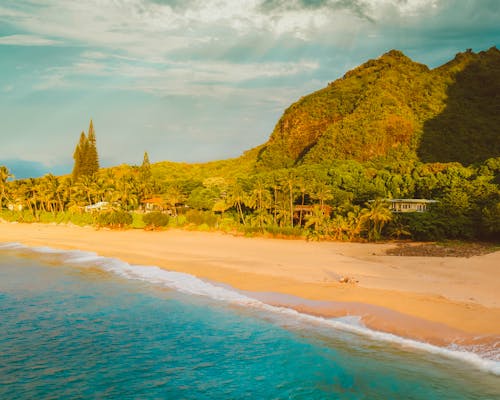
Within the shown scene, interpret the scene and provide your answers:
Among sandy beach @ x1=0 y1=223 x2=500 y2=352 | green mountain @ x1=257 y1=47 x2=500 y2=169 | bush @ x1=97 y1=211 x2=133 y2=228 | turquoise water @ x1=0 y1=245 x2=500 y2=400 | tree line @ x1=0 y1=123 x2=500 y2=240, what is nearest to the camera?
turquoise water @ x1=0 y1=245 x2=500 y2=400

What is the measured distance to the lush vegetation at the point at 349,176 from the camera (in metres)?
38.0

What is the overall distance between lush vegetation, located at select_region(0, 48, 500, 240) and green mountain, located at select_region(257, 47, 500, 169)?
0.31 metres

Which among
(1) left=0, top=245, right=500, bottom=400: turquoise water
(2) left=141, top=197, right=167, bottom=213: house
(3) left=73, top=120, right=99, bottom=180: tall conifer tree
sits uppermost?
(3) left=73, top=120, right=99, bottom=180: tall conifer tree

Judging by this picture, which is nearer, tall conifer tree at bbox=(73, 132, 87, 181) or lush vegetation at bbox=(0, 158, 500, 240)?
lush vegetation at bbox=(0, 158, 500, 240)

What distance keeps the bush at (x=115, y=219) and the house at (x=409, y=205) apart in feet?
99.1

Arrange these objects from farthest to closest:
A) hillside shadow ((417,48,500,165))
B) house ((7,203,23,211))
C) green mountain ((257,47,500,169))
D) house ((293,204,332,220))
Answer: green mountain ((257,47,500,169)) < hillside shadow ((417,48,500,165)) < house ((7,203,23,211)) < house ((293,204,332,220))

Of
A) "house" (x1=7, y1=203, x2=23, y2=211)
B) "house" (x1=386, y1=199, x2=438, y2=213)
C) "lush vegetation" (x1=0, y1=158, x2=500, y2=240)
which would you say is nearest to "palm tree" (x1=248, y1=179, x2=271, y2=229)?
"lush vegetation" (x1=0, y1=158, x2=500, y2=240)

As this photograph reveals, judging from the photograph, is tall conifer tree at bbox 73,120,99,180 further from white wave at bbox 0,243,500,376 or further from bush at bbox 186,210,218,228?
white wave at bbox 0,243,500,376

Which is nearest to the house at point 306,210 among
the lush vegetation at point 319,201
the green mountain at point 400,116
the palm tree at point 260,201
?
the lush vegetation at point 319,201

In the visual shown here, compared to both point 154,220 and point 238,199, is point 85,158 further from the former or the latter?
point 238,199

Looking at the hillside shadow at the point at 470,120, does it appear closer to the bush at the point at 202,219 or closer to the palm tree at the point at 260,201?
the palm tree at the point at 260,201

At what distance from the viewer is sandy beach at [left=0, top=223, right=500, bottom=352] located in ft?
44.4

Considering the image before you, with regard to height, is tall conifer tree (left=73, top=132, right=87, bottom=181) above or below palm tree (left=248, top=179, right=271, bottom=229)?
above

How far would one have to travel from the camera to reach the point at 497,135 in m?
84.8
